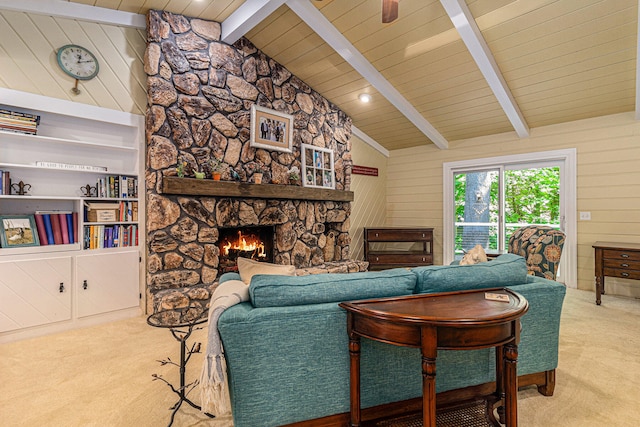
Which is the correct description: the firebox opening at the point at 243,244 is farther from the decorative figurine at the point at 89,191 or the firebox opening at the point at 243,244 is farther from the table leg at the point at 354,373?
the table leg at the point at 354,373

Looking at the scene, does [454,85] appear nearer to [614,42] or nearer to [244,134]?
[614,42]

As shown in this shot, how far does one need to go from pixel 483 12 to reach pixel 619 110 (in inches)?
94.4

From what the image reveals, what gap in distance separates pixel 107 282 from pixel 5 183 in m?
1.21

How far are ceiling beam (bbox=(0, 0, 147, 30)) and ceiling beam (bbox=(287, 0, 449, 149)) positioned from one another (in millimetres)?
1640

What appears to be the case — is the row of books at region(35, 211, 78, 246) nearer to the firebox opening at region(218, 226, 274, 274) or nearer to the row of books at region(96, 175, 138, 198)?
the row of books at region(96, 175, 138, 198)

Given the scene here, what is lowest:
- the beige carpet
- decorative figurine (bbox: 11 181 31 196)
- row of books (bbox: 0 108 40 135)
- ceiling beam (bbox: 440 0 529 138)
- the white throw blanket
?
the beige carpet

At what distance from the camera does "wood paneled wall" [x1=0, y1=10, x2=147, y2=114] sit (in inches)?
115

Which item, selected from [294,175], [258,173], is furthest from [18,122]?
[294,175]

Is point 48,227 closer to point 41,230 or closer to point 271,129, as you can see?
point 41,230

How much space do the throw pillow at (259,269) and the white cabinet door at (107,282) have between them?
6.87 ft

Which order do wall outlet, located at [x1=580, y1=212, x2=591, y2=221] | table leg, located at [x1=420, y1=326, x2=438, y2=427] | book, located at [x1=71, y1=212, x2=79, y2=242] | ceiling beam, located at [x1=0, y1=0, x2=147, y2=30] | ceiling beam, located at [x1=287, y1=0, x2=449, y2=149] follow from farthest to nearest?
1. wall outlet, located at [x1=580, y1=212, x2=591, y2=221]
2. ceiling beam, located at [x1=287, y1=0, x2=449, y2=149]
3. book, located at [x1=71, y1=212, x2=79, y2=242]
4. ceiling beam, located at [x1=0, y1=0, x2=147, y2=30]
5. table leg, located at [x1=420, y1=326, x2=438, y2=427]

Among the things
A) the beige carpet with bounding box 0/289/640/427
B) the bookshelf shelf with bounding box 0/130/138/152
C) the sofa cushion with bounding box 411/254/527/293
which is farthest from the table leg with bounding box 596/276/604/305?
the bookshelf shelf with bounding box 0/130/138/152

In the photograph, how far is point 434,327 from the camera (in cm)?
126

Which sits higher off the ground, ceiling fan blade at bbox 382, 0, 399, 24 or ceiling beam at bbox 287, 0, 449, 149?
ceiling beam at bbox 287, 0, 449, 149
